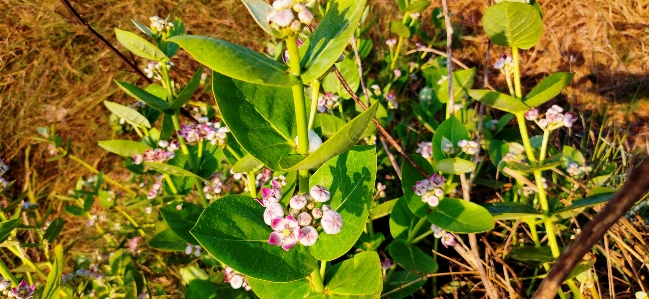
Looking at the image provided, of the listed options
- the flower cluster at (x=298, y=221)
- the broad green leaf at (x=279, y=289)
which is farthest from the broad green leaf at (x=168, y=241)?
the flower cluster at (x=298, y=221)

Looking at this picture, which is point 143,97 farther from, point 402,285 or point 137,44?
point 402,285

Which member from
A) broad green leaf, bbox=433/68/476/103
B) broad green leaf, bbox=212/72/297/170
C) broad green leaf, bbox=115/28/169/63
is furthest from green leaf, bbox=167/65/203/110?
broad green leaf, bbox=433/68/476/103

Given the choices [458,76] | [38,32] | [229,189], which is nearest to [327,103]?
[458,76]

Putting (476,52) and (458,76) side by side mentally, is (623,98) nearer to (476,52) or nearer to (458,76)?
(476,52)

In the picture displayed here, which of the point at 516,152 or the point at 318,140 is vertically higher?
the point at 318,140

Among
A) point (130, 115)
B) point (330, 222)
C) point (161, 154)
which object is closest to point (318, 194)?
point (330, 222)

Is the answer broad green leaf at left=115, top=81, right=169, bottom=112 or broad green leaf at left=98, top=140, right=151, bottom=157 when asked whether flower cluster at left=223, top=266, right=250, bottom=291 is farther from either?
broad green leaf at left=98, top=140, right=151, bottom=157
